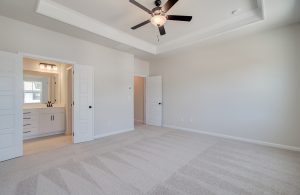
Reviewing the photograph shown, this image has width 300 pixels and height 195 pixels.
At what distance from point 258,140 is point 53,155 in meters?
4.95

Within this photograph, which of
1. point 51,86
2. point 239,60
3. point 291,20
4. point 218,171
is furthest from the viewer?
point 51,86

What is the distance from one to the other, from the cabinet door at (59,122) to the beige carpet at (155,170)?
1.59 m

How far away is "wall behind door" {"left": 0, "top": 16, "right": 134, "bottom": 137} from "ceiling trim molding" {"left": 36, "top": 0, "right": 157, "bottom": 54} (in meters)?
0.70

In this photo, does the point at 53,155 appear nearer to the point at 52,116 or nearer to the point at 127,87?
the point at 52,116

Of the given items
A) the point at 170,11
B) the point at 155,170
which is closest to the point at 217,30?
the point at 170,11

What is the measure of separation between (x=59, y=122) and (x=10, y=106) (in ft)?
6.70

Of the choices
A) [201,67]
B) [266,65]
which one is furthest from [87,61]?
[266,65]

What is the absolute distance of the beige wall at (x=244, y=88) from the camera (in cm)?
349

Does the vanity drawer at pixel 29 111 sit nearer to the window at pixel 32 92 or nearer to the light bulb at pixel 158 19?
the window at pixel 32 92

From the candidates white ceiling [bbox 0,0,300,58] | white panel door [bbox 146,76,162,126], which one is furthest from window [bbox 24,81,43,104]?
white panel door [bbox 146,76,162,126]

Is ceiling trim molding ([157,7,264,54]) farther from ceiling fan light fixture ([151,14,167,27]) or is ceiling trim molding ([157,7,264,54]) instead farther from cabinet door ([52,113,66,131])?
cabinet door ([52,113,66,131])

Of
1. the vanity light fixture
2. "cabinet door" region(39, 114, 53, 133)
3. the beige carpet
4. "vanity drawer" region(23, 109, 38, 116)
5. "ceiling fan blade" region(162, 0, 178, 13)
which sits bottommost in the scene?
the beige carpet

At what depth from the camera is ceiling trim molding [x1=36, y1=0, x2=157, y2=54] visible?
288cm

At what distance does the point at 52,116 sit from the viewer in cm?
471
